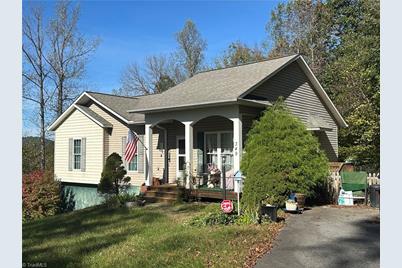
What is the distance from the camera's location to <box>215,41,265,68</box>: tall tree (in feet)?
123

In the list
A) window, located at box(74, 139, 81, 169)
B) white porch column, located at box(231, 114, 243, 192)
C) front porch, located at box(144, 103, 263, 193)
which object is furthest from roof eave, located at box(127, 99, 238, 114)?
window, located at box(74, 139, 81, 169)

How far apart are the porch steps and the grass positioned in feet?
10.1

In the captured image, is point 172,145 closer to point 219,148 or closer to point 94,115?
point 219,148

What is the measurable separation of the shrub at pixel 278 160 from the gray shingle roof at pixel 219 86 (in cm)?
158

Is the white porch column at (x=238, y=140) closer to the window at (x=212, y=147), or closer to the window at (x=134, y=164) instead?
the window at (x=212, y=147)

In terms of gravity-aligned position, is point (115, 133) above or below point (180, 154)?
above

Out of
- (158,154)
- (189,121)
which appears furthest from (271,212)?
(158,154)

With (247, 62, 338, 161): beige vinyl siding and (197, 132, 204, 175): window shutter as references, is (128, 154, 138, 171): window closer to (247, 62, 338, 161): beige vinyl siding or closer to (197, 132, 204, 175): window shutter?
(197, 132, 204, 175): window shutter

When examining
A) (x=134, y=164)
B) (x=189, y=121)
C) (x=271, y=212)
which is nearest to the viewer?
(x=271, y=212)

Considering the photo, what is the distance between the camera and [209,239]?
8336 millimetres

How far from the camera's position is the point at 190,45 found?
4359 centimetres

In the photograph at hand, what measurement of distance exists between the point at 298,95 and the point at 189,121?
5736 mm

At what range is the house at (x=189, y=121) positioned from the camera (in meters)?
14.9

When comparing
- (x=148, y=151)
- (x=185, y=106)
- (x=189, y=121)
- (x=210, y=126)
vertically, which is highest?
(x=185, y=106)
